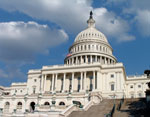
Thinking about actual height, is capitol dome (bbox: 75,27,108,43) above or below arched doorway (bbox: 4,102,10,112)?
above

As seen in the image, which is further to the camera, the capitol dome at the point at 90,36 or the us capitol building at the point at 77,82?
the capitol dome at the point at 90,36

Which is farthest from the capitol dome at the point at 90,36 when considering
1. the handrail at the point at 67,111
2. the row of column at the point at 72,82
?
the handrail at the point at 67,111

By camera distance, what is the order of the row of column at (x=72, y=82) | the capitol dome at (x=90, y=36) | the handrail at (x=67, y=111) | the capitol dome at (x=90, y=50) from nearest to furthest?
the handrail at (x=67, y=111) → the row of column at (x=72, y=82) → the capitol dome at (x=90, y=50) → the capitol dome at (x=90, y=36)

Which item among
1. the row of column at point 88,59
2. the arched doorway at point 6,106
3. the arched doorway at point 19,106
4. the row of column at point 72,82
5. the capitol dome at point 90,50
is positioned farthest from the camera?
the capitol dome at point 90,50

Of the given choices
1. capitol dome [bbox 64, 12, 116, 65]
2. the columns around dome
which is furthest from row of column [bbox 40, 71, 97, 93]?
the columns around dome

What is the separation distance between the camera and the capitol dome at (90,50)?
102062 millimetres

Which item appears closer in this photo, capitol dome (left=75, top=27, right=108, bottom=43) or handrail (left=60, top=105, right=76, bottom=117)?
handrail (left=60, top=105, right=76, bottom=117)

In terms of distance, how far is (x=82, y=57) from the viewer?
103m

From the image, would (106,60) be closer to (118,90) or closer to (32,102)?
(118,90)

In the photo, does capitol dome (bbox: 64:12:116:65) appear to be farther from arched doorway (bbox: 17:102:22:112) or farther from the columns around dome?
arched doorway (bbox: 17:102:22:112)

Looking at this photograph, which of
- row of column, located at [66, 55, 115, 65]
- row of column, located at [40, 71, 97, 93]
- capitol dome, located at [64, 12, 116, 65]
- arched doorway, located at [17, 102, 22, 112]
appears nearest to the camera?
arched doorway, located at [17, 102, 22, 112]

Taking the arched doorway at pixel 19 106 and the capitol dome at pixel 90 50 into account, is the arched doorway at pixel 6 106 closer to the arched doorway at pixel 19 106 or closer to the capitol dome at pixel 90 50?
the arched doorway at pixel 19 106

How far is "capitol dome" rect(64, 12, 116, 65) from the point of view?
335ft

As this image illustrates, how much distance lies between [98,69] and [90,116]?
4635cm
